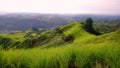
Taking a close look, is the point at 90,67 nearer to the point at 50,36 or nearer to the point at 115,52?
the point at 115,52

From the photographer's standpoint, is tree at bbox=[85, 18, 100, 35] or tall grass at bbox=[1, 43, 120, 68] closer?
tall grass at bbox=[1, 43, 120, 68]

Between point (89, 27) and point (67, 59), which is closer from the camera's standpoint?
point (67, 59)

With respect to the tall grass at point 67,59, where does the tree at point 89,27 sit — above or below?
below

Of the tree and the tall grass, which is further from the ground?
the tall grass

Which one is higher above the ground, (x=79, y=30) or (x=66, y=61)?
(x=66, y=61)

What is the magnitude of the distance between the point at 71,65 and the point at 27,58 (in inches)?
48.9

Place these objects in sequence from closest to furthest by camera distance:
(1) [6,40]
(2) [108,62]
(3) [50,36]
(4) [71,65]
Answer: (2) [108,62], (4) [71,65], (3) [50,36], (1) [6,40]

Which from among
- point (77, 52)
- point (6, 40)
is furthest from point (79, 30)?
point (77, 52)

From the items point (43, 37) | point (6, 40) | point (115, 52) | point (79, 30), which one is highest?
point (115, 52)

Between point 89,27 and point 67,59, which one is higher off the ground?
point 67,59

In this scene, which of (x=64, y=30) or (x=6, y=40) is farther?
(x=6, y=40)

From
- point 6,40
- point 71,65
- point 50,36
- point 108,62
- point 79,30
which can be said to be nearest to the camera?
point 108,62

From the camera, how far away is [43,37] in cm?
9206

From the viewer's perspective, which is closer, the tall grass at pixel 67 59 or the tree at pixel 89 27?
the tall grass at pixel 67 59
